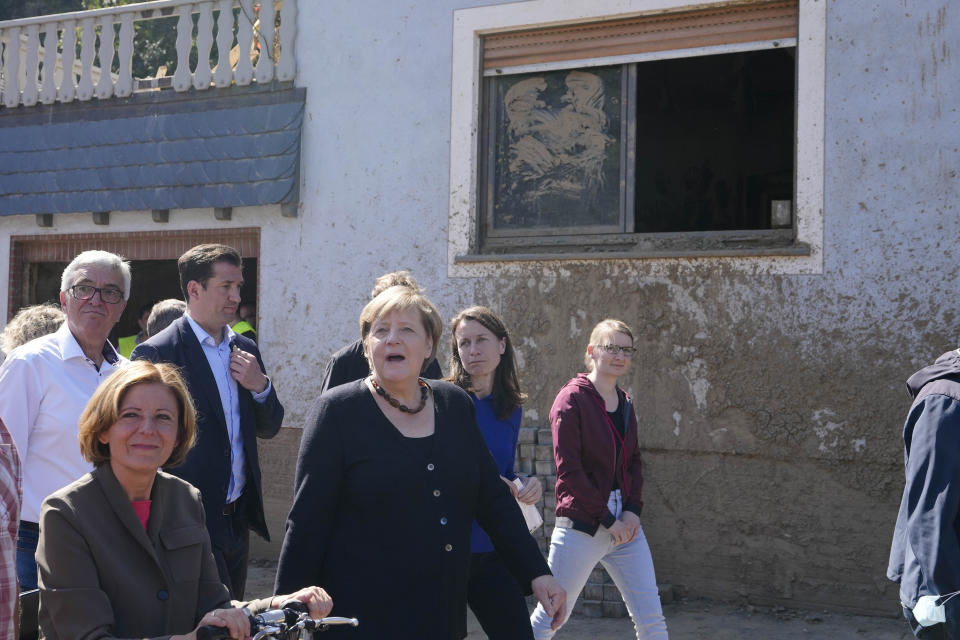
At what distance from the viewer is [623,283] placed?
7164 mm

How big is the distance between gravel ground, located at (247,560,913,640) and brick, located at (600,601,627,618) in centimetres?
5

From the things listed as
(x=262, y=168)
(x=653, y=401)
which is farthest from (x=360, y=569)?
(x=262, y=168)

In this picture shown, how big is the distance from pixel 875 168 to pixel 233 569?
190 inches

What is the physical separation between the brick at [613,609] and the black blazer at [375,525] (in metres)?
3.84

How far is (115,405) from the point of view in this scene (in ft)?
9.11

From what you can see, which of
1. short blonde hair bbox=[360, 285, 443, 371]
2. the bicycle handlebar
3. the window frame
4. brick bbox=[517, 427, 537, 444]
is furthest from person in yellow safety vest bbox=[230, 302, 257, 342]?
the bicycle handlebar

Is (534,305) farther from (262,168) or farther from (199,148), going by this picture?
(199,148)

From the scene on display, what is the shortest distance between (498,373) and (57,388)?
1983 millimetres

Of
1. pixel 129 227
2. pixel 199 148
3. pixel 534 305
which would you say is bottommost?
pixel 534 305

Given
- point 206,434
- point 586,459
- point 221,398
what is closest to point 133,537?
point 206,434

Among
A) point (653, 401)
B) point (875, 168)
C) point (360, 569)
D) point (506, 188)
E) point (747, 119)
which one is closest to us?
point (360, 569)

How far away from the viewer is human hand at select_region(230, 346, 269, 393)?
4270 millimetres

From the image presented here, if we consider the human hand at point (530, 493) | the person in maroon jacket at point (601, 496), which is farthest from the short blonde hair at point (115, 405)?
the person in maroon jacket at point (601, 496)

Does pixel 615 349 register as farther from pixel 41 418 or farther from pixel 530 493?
pixel 41 418
